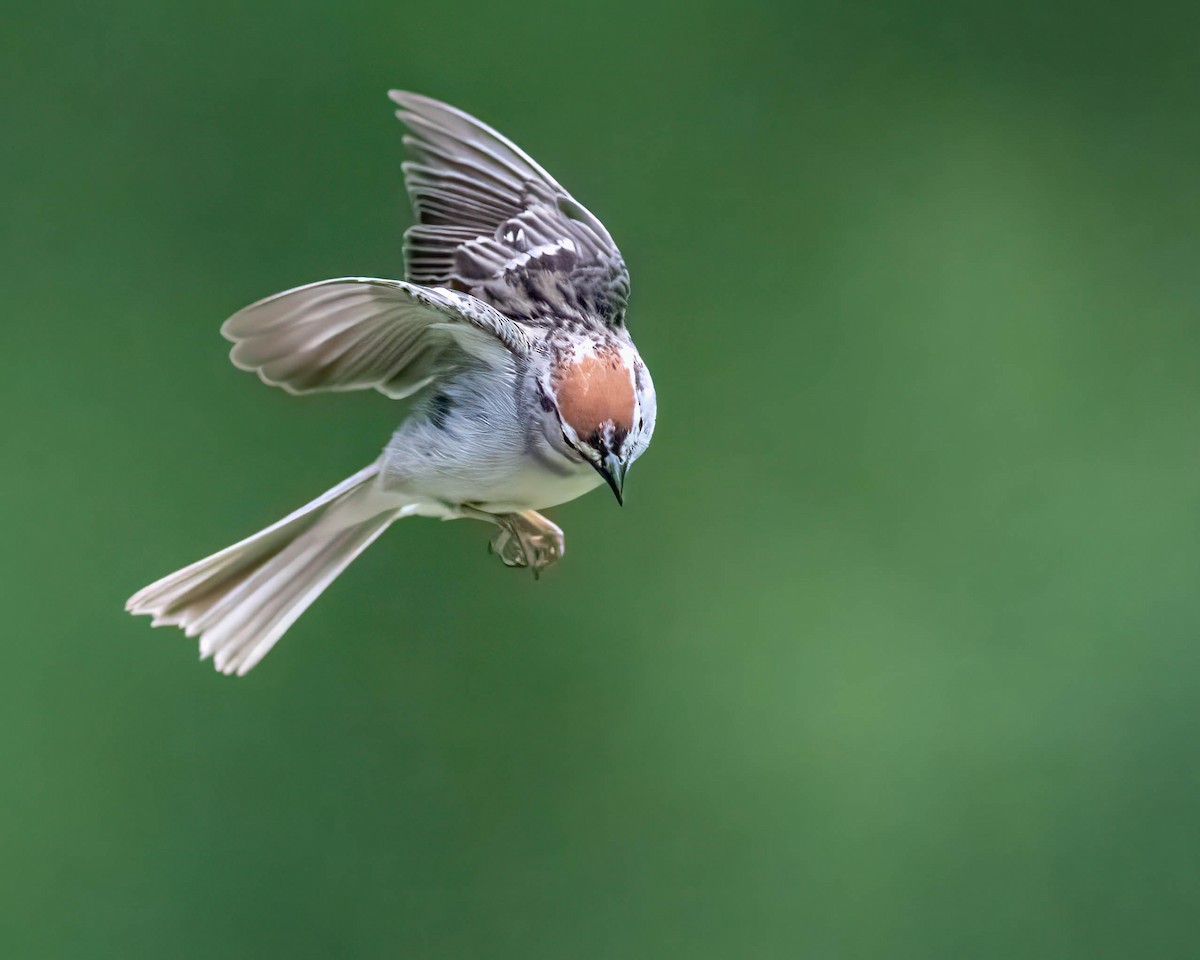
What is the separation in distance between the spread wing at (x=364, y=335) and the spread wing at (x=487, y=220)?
0.47ft

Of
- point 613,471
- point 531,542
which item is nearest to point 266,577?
point 531,542

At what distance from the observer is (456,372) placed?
152 cm

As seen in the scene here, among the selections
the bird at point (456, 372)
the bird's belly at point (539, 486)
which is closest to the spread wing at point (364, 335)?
the bird at point (456, 372)

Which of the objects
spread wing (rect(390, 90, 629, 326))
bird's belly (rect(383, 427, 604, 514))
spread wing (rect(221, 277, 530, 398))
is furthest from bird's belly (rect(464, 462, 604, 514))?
spread wing (rect(390, 90, 629, 326))

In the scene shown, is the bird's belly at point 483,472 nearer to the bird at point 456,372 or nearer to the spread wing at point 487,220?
the bird at point 456,372

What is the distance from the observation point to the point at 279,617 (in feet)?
5.02

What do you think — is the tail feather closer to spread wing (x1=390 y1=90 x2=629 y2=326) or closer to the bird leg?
the bird leg

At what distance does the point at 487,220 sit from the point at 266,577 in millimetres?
511

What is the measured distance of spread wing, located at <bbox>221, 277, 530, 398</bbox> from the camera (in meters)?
1.24

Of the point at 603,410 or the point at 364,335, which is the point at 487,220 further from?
the point at 603,410

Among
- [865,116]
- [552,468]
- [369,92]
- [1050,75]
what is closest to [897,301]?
[865,116]

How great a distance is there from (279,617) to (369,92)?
153 centimetres

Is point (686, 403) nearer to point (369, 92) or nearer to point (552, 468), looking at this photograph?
point (369, 92)

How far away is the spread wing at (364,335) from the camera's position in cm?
124
